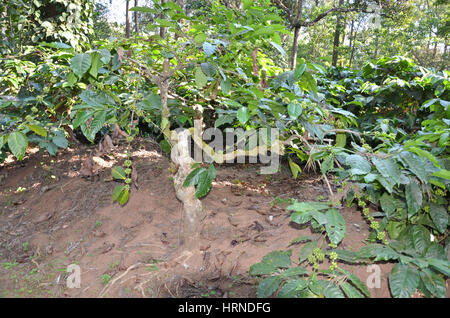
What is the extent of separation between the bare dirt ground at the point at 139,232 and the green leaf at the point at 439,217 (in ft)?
1.08

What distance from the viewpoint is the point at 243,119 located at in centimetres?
137

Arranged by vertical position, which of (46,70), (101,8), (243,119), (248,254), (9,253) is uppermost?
(101,8)

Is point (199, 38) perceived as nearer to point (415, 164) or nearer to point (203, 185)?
point (203, 185)

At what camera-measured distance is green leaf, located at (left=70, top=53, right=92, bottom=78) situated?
1364 mm

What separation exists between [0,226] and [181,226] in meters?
1.32

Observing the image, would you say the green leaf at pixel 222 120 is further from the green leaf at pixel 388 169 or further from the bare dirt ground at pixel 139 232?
the green leaf at pixel 388 169

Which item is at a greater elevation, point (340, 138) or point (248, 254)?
point (340, 138)

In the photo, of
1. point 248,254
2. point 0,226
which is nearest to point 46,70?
point 0,226

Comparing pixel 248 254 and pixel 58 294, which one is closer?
pixel 58 294

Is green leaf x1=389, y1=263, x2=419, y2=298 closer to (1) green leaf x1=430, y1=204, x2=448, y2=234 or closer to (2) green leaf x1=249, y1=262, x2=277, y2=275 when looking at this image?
(1) green leaf x1=430, y1=204, x2=448, y2=234

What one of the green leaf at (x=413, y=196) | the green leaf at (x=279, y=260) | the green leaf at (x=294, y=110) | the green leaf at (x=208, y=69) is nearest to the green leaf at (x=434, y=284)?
the green leaf at (x=413, y=196)

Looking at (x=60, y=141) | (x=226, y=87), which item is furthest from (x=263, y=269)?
(x=60, y=141)
